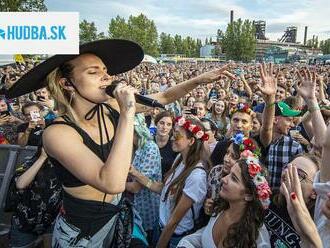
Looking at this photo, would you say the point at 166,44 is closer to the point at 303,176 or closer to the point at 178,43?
the point at 178,43

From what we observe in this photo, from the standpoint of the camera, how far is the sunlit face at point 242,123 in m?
4.37

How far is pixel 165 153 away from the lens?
4.50 m

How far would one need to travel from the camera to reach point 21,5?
22203 millimetres

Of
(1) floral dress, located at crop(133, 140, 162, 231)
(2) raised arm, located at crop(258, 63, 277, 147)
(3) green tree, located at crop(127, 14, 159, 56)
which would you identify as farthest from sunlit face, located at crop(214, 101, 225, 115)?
(3) green tree, located at crop(127, 14, 159, 56)

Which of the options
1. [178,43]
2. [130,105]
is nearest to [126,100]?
[130,105]

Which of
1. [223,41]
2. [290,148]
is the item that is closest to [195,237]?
[290,148]

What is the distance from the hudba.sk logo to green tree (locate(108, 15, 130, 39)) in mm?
51077

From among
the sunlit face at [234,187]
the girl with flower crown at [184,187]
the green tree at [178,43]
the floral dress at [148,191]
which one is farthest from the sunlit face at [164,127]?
the green tree at [178,43]

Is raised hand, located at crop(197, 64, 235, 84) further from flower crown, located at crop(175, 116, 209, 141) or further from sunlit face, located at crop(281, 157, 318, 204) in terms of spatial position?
sunlit face, located at crop(281, 157, 318, 204)

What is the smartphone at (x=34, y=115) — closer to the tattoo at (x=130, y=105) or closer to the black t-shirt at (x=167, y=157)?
the black t-shirt at (x=167, y=157)

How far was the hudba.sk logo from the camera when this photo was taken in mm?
3715

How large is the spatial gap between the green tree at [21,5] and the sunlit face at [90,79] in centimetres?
2138

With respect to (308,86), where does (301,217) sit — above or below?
below

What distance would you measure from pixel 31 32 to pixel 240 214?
286 centimetres
